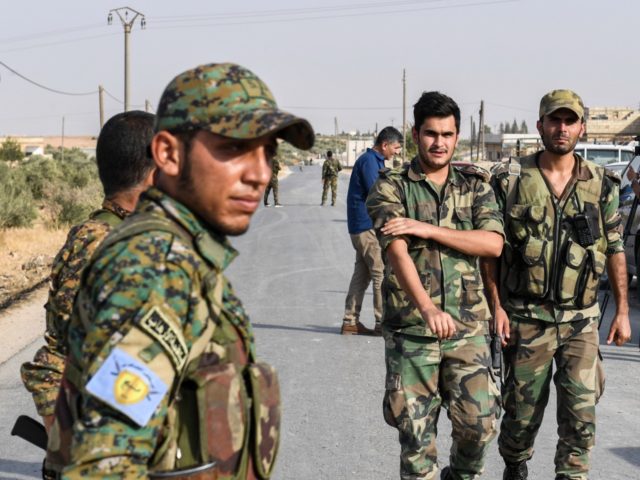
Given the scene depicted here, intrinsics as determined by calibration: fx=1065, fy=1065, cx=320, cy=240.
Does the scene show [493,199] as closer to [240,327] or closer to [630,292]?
[240,327]

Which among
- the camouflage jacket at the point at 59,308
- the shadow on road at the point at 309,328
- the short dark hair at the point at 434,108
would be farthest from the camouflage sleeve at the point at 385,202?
the shadow on road at the point at 309,328

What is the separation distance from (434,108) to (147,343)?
3088 mm

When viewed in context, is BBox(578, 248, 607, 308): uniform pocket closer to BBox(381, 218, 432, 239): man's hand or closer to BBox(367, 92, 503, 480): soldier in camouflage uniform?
BBox(367, 92, 503, 480): soldier in camouflage uniform

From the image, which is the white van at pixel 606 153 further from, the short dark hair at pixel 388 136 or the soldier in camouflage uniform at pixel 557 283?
the soldier in camouflage uniform at pixel 557 283

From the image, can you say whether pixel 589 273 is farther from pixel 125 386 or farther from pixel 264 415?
pixel 125 386

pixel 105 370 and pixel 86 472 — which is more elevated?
pixel 105 370

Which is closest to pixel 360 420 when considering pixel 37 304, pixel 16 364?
pixel 16 364

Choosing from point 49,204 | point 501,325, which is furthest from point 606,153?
point 501,325

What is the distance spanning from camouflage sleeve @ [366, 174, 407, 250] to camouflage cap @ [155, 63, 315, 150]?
8.55ft

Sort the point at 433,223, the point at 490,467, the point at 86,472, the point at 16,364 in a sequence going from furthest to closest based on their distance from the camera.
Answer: the point at 16,364 → the point at 490,467 → the point at 433,223 → the point at 86,472

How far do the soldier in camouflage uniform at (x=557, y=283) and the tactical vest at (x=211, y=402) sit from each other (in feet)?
10.2

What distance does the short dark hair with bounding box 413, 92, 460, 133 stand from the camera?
482cm

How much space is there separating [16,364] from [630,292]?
25.4ft

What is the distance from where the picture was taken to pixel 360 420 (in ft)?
22.2
